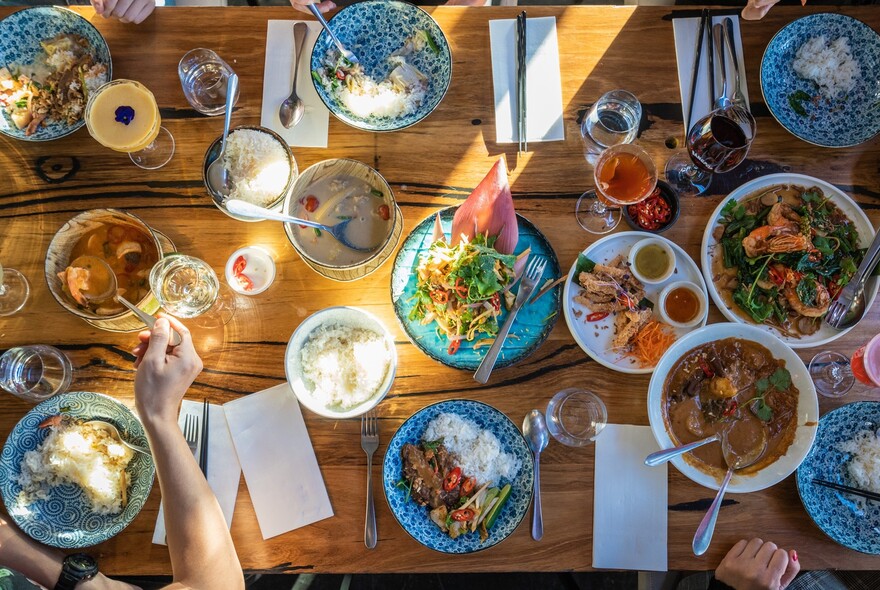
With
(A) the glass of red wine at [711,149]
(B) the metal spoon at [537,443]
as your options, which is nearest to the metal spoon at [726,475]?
(B) the metal spoon at [537,443]

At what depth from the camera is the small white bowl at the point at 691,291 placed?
188 cm

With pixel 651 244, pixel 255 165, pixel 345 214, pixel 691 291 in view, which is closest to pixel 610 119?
pixel 651 244

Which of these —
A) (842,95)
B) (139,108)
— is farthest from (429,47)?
(842,95)

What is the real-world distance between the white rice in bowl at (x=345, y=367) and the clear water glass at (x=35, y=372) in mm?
785

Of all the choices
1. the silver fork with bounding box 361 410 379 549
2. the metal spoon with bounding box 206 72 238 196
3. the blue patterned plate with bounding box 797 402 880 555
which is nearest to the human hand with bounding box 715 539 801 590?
the blue patterned plate with bounding box 797 402 880 555

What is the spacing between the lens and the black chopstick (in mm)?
1809

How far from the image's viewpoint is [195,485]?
5.67 feet

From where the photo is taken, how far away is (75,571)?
5.58 feet

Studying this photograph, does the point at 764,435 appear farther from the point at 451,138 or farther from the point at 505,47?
the point at 505,47

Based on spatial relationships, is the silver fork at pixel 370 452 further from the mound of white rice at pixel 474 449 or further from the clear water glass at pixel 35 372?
the clear water glass at pixel 35 372

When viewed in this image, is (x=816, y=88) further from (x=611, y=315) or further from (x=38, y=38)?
(x=38, y=38)

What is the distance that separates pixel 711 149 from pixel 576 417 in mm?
959

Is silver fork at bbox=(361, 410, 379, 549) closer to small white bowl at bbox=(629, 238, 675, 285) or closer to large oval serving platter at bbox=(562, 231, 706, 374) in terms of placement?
large oval serving platter at bbox=(562, 231, 706, 374)

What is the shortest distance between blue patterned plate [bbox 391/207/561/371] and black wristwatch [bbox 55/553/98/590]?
1.14m
